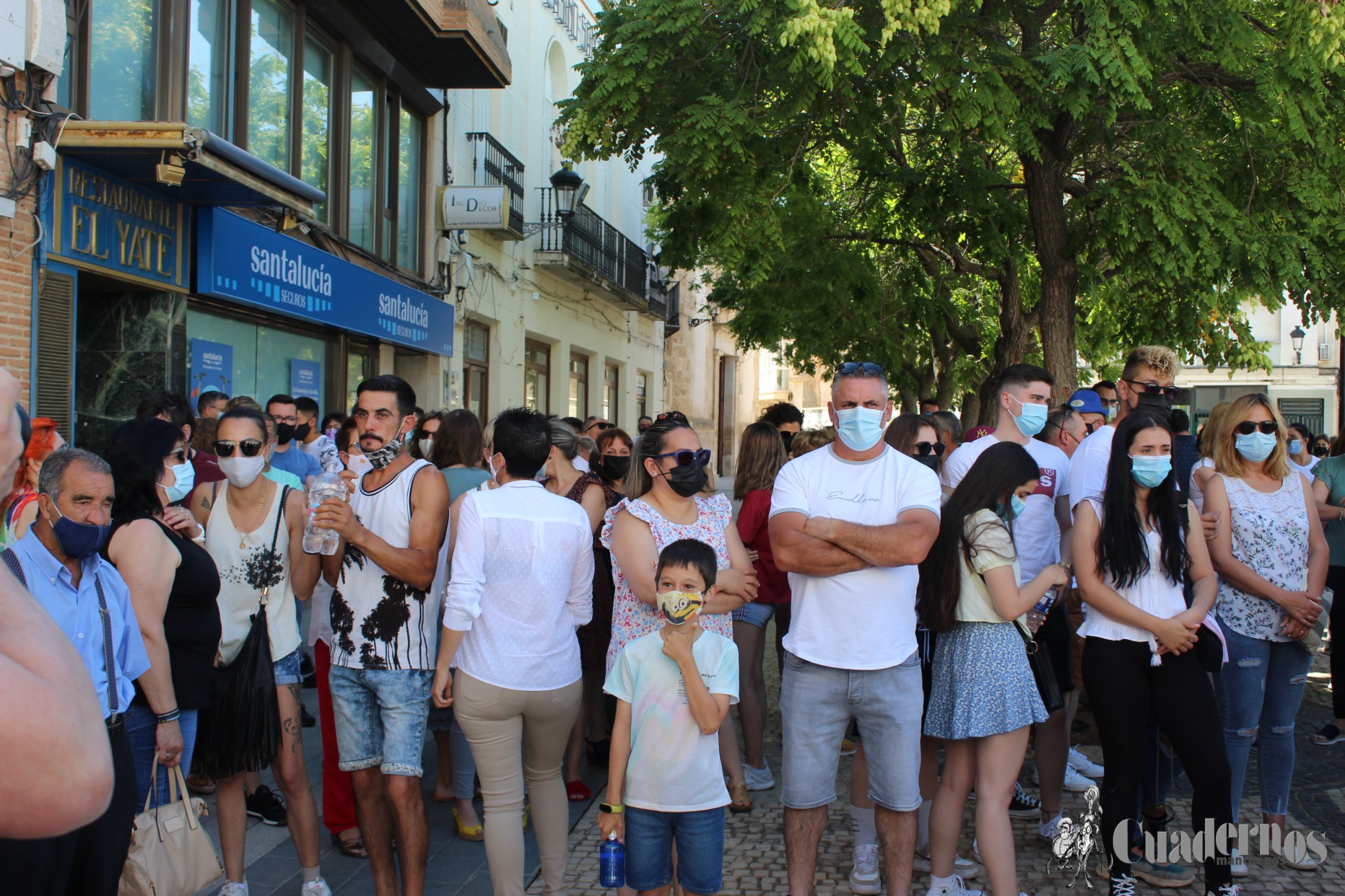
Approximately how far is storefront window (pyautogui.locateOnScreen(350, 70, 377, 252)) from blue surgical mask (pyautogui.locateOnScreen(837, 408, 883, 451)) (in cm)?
1040

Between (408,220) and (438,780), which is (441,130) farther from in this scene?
(438,780)

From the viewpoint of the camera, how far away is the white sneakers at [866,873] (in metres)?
4.06

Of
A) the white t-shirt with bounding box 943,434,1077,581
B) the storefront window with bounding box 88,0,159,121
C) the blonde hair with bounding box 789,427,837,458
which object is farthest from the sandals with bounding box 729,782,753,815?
the storefront window with bounding box 88,0,159,121

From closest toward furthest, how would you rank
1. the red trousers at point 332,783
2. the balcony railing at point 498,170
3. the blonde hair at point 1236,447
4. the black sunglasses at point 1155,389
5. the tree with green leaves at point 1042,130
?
1. the red trousers at point 332,783
2. the blonde hair at point 1236,447
3. the black sunglasses at point 1155,389
4. the tree with green leaves at point 1042,130
5. the balcony railing at point 498,170

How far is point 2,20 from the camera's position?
264 inches

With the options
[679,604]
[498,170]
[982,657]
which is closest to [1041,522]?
[982,657]

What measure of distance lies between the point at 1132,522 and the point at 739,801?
232cm

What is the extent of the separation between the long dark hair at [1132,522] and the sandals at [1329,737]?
3.38 m

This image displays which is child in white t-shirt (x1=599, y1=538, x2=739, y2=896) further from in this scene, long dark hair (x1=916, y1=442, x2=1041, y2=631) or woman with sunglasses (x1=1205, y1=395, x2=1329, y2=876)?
woman with sunglasses (x1=1205, y1=395, x2=1329, y2=876)

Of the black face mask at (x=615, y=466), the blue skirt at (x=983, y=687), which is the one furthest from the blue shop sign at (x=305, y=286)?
the blue skirt at (x=983, y=687)

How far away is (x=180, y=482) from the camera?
3816 mm

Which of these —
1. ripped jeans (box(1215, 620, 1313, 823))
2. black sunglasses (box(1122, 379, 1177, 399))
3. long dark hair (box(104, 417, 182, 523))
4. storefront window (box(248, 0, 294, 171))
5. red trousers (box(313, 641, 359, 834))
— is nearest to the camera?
long dark hair (box(104, 417, 182, 523))

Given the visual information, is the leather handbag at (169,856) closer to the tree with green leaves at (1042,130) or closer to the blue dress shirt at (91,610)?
the blue dress shirt at (91,610)

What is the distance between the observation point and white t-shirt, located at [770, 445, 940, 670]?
3607 mm
